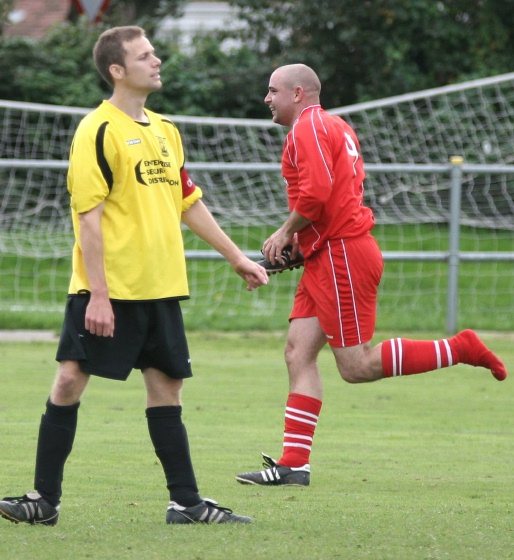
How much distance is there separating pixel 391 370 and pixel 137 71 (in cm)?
215

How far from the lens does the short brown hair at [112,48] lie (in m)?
5.11

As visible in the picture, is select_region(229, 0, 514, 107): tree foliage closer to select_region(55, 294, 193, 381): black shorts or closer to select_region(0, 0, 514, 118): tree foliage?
select_region(0, 0, 514, 118): tree foliage

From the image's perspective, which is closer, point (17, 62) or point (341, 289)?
point (341, 289)

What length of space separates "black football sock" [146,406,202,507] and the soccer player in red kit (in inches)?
47.5

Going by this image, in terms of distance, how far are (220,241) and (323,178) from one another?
1.10 m

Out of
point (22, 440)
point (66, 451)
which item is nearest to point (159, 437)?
point (66, 451)

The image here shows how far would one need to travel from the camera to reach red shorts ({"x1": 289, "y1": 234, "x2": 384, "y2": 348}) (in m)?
6.45

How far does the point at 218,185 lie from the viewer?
589 inches

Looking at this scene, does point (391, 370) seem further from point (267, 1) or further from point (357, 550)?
point (267, 1)

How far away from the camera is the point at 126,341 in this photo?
502 centimetres

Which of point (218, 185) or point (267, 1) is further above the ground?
point (267, 1)

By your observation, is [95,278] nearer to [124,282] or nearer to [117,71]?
[124,282]

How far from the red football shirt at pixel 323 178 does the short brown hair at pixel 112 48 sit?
4.44 feet

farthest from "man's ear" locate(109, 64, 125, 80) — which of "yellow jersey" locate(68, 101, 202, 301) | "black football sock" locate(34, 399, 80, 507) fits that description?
"black football sock" locate(34, 399, 80, 507)
